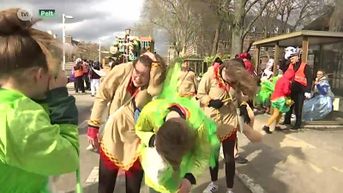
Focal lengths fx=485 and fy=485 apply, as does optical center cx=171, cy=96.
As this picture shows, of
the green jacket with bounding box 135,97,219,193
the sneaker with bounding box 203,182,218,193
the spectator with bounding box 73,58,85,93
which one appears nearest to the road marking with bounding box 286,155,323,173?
the sneaker with bounding box 203,182,218,193

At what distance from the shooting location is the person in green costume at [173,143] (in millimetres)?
2949

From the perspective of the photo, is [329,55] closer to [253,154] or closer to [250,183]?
[253,154]

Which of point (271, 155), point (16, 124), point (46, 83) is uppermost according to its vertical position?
point (46, 83)

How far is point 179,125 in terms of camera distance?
2.93 m

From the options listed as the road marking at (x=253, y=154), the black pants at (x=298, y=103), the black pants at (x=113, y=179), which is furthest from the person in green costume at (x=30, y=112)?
the black pants at (x=298, y=103)

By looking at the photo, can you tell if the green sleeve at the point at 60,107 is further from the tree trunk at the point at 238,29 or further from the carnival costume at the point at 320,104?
the tree trunk at the point at 238,29

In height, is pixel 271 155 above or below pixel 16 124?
below

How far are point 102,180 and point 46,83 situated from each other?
2.21 meters

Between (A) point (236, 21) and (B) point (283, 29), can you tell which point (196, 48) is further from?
(A) point (236, 21)

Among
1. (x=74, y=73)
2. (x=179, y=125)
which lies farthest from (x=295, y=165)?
(x=74, y=73)

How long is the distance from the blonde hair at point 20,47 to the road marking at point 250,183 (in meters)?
4.33

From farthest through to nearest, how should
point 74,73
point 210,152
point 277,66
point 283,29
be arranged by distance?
point 283,29
point 74,73
point 277,66
point 210,152

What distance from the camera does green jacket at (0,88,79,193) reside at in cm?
167

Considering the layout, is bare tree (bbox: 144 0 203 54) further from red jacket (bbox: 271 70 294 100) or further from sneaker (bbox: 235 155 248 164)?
sneaker (bbox: 235 155 248 164)
